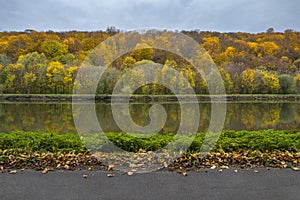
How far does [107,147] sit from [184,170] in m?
1.83

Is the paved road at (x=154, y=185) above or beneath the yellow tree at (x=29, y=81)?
beneath

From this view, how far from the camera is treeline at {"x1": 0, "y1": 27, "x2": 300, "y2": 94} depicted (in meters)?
46.0

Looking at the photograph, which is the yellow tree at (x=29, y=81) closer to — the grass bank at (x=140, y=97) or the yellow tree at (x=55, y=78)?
the yellow tree at (x=55, y=78)

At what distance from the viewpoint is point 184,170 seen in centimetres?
539

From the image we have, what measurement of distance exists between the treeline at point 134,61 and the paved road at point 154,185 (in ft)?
95.1

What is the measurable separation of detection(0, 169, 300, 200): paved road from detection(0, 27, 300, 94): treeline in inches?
1141

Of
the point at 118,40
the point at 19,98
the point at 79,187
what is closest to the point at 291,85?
the point at 19,98

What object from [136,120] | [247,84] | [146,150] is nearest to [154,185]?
[146,150]

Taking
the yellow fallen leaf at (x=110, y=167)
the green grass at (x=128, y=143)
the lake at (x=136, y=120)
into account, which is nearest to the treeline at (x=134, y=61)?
the lake at (x=136, y=120)

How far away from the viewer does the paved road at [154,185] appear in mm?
4488

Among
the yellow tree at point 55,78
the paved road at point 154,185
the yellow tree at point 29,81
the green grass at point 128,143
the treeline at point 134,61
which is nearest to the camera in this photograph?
the paved road at point 154,185

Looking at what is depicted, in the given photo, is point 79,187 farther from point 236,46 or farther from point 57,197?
point 236,46

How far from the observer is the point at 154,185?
4.82 m

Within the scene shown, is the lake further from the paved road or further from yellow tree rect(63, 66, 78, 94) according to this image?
yellow tree rect(63, 66, 78, 94)
